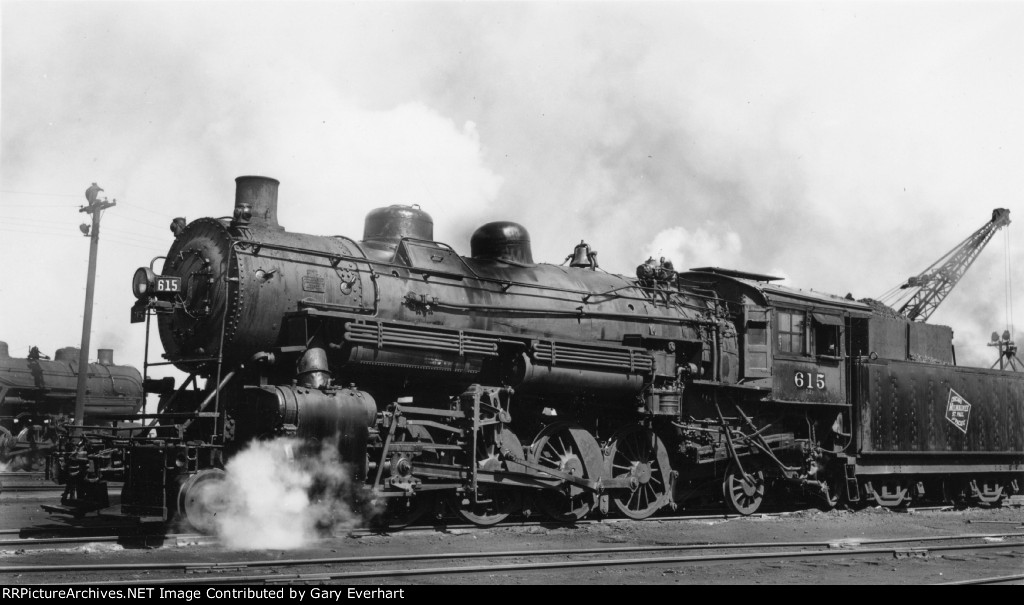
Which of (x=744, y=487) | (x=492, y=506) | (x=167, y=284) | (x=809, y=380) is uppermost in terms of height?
(x=167, y=284)

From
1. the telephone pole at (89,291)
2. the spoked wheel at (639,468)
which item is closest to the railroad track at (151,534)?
the spoked wheel at (639,468)

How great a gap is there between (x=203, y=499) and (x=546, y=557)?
3.29 meters

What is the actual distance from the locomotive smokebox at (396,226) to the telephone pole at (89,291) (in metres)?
11.1

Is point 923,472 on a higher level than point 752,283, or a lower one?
lower

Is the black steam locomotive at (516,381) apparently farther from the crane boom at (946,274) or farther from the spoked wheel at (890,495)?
the crane boom at (946,274)

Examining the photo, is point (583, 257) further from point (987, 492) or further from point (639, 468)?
point (987, 492)

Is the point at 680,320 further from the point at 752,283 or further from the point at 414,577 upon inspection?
the point at 414,577

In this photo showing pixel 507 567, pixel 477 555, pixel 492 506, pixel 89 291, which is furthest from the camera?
pixel 89 291

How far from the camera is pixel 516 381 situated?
11438 millimetres

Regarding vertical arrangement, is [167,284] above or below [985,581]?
above

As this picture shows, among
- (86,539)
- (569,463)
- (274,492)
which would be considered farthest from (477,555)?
(86,539)

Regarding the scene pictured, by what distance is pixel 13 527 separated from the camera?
10.8m
